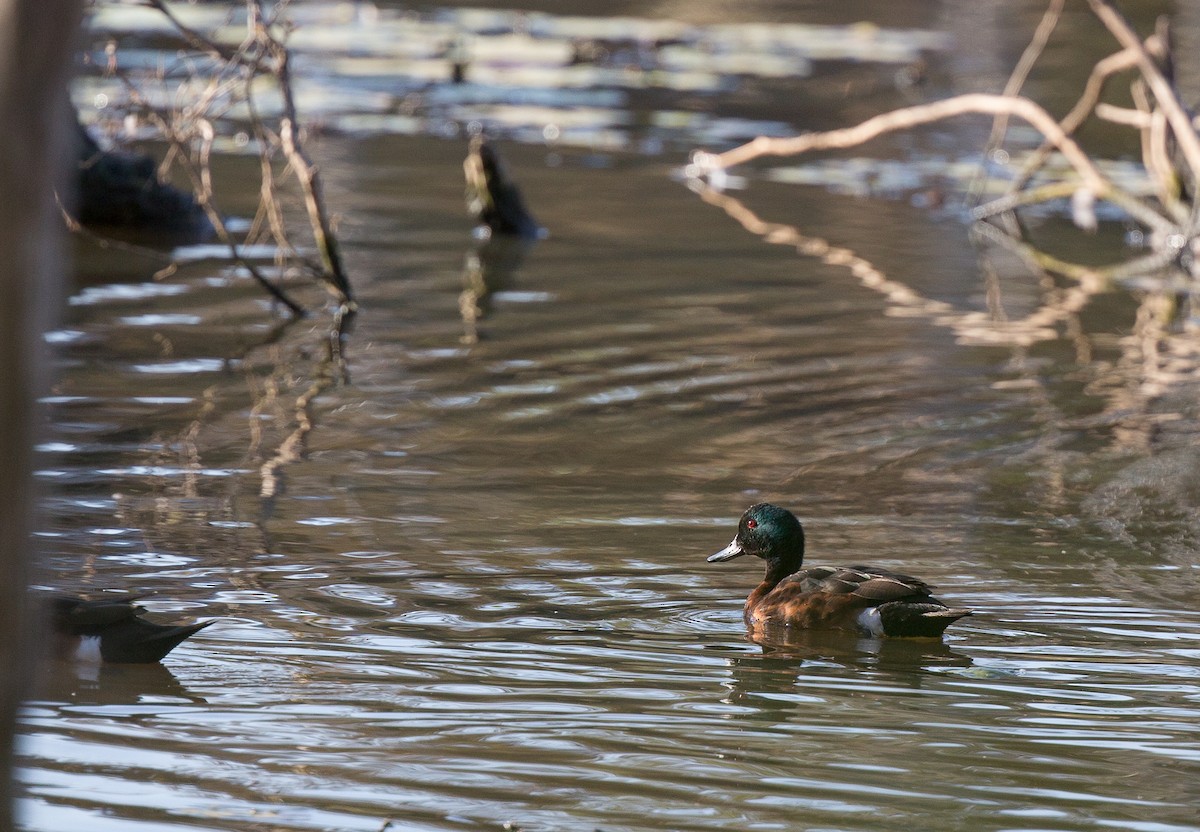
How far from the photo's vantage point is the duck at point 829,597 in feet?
21.2

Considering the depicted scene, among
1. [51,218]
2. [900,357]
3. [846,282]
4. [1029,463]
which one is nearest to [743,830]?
[51,218]

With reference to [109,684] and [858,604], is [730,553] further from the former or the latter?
[109,684]

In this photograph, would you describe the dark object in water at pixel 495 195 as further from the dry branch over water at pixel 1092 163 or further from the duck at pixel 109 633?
the duck at pixel 109 633

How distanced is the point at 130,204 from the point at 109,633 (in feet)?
33.3

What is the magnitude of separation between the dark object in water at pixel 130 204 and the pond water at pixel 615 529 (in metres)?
1.00

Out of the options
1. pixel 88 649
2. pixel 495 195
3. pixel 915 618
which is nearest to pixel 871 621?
pixel 915 618

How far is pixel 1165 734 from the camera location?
18.0ft

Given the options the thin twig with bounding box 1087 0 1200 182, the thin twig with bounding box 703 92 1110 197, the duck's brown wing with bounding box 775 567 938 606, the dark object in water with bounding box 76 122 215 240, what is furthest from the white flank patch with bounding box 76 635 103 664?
the thin twig with bounding box 703 92 1110 197

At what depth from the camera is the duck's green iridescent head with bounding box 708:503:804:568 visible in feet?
23.2

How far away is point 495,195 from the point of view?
1555cm

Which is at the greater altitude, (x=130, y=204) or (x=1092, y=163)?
(x=1092, y=163)

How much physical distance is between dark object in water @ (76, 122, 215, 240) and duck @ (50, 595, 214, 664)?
984cm

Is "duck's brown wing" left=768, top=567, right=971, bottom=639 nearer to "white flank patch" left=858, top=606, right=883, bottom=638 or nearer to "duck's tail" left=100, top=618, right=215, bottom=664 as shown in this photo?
"white flank patch" left=858, top=606, right=883, bottom=638

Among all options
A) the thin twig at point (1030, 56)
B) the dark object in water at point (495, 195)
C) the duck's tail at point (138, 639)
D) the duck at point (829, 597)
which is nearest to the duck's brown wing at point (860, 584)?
the duck at point (829, 597)
